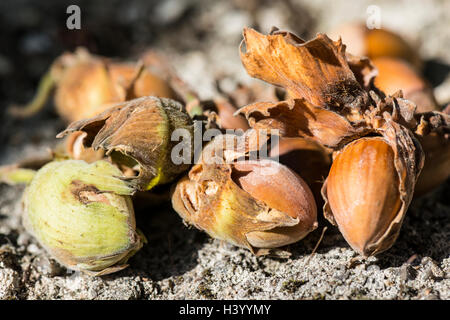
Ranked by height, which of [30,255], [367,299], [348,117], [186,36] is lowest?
[30,255]

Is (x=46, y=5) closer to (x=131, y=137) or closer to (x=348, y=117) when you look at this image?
(x=131, y=137)

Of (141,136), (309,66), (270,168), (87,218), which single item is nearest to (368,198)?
(270,168)

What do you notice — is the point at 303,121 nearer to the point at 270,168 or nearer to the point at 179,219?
the point at 270,168

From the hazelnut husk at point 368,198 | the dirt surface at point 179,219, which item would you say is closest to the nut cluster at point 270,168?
the hazelnut husk at point 368,198

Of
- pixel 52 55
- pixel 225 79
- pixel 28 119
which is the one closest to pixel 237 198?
pixel 225 79

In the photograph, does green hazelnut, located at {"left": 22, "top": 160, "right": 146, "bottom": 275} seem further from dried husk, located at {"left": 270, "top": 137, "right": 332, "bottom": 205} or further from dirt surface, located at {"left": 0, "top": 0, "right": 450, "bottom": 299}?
dried husk, located at {"left": 270, "top": 137, "right": 332, "bottom": 205}

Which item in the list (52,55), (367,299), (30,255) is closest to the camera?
(367,299)

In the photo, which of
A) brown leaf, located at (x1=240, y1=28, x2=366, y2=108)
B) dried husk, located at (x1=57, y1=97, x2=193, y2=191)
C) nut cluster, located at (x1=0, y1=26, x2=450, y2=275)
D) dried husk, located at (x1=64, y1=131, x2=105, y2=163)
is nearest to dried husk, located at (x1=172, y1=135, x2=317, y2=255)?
nut cluster, located at (x1=0, y1=26, x2=450, y2=275)
